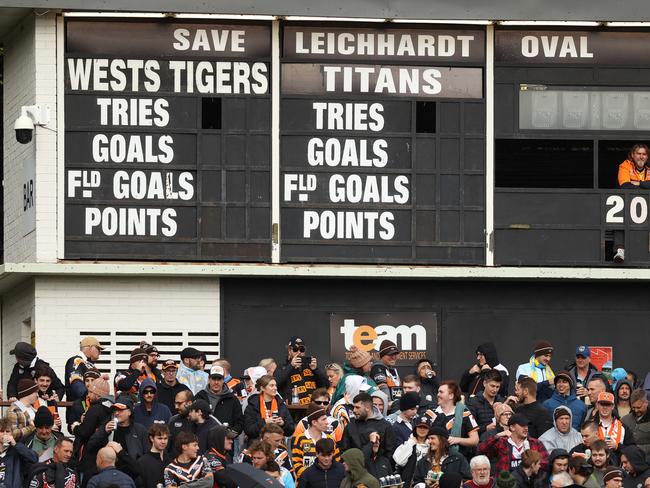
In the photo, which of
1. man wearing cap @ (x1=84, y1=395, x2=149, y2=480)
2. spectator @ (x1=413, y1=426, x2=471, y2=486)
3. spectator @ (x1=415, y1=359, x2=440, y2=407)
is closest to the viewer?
spectator @ (x1=413, y1=426, x2=471, y2=486)

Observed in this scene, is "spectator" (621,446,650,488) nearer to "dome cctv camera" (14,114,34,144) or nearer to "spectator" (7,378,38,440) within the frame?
"spectator" (7,378,38,440)

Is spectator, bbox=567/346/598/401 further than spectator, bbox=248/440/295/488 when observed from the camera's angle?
Yes

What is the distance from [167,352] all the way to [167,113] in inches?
130

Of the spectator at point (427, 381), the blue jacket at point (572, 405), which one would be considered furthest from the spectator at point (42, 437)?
the blue jacket at point (572, 405)

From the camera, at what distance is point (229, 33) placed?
33.0 meters

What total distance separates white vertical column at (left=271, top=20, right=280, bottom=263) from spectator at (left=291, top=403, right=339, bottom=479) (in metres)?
6.19

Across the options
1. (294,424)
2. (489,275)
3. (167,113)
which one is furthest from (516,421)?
(167,113)

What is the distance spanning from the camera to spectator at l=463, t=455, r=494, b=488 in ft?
83.0

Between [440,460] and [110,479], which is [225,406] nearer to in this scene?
[110,479]

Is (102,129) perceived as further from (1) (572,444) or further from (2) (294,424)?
(1) (572,444)

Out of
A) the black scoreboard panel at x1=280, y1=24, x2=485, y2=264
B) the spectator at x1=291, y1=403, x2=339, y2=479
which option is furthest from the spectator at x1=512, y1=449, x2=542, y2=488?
the black scoreboard panel at x1=280, y1=24, x2=485, y2=264

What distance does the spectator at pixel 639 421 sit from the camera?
90.6ft

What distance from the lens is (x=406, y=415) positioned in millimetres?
27266

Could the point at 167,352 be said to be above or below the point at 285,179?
below
